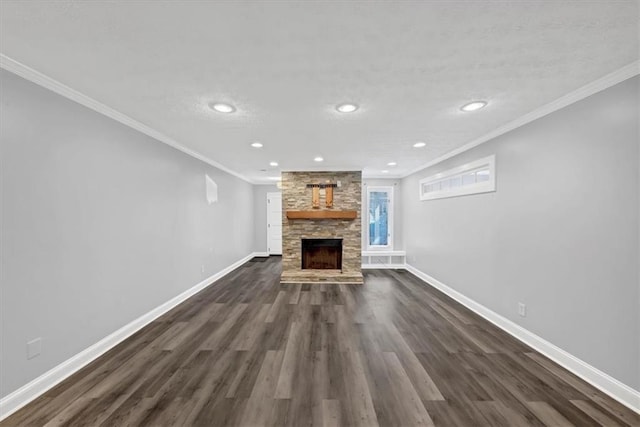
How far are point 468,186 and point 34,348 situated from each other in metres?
4.94

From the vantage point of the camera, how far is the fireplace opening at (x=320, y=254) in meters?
5.64

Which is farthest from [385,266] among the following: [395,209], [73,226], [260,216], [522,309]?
[73,226]

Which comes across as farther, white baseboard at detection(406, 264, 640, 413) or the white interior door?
the white interior door

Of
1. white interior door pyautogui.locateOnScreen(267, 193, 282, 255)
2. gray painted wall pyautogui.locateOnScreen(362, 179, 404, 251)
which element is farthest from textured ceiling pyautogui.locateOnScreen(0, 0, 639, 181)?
white interior door pyautogui.locateOnScreen(267, 193, 282, 255)

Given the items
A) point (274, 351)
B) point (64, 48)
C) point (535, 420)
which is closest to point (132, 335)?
point (274, 351)

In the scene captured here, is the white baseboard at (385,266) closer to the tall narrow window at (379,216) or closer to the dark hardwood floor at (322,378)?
the tall narrow window at (379,216)

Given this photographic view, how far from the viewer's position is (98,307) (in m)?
2.36

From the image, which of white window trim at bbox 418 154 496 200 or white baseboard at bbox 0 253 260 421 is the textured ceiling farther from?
white baseboard at bbox 0 253 260 421

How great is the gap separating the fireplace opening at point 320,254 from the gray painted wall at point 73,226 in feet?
9.08

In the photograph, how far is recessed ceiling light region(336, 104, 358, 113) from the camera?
224cm

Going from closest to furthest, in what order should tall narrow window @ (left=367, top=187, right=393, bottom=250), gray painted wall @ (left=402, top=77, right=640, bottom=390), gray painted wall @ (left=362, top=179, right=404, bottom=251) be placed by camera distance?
gray painted wall @ (left=402, top=77, right=640, bottom=390) < gray painted wall @ (left=362, top=179, right=404, bottom=251) < tall narrow window @ (left=367, top=187, right=393, bottom=250)

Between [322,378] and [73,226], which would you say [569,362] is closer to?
[322,378]

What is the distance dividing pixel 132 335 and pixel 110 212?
1428mm

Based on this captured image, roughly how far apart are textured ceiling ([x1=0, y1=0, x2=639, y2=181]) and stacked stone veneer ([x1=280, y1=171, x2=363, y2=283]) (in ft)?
9.30
